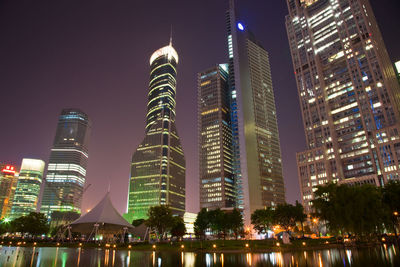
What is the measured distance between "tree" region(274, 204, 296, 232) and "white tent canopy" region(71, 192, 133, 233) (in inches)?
1993

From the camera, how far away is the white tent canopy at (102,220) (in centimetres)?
7219

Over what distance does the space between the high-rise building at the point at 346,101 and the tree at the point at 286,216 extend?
7246 cm

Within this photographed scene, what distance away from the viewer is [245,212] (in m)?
196

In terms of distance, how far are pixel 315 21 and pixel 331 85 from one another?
5518 centimetres

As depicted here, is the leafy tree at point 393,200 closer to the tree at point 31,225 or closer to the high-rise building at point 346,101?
the high-rise building at point 346,101

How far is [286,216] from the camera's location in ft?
299

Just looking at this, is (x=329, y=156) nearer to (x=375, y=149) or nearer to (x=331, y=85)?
(x=375, y=149)

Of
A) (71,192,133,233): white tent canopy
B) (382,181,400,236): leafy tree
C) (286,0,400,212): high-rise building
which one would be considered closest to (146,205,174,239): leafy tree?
(71,192,133,233): white tent canopy

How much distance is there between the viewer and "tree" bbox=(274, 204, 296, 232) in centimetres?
9088

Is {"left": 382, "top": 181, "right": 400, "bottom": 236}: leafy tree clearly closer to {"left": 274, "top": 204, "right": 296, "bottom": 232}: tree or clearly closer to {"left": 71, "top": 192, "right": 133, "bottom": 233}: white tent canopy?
{"left": 274, "top": 204, "right": 296, "bottom": 232}: tree

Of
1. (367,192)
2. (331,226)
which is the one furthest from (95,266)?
(367,192)

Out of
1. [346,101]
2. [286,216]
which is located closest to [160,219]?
[286,216]

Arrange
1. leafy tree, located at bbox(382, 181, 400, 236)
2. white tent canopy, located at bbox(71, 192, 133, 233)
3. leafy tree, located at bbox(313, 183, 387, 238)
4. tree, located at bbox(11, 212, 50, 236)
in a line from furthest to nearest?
tree, located at bbox(11, 212, 50, 236)
white tent canopy, located at bbox(71, 192, 133, 233)
leafy tree, located at bbox(382, 181, 400, 236)
leafy tree, located at bbox(313, 183, 387, 238)

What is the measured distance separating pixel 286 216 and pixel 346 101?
109594mm
